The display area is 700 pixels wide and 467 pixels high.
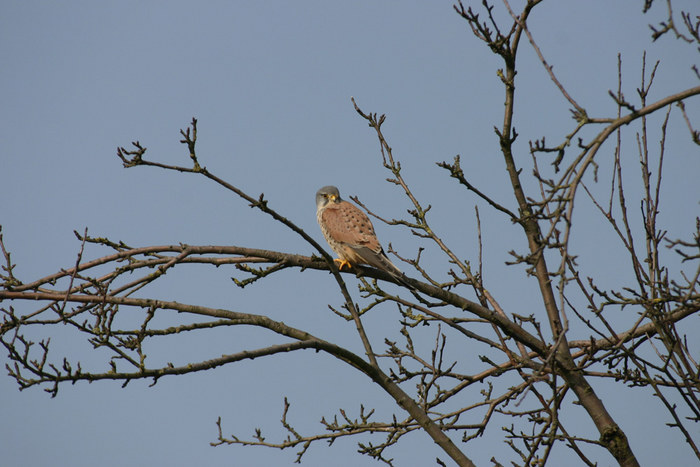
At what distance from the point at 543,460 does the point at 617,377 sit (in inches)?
34.5

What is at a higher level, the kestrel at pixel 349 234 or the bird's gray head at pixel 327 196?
the bird's gray head at pixel 327 196

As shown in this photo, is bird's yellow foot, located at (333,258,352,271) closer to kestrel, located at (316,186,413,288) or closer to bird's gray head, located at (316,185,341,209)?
kestrel, located at (316,186,413,288)

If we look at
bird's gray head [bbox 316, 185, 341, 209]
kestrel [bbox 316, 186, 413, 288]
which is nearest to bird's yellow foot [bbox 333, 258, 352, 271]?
kestrel [bbox 316, 186, 413, 288]

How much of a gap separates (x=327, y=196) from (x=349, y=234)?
60.0 inches

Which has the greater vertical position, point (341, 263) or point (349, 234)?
point (349, 234)

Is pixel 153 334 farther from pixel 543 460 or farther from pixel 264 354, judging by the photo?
pixel 543 460

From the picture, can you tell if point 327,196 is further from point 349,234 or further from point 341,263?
point 341,263

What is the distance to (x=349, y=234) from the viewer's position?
22.2 feet

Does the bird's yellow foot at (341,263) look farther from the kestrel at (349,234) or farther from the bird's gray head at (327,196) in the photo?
the bird's gray head at (327,196)

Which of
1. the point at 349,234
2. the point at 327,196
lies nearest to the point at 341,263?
the point at 349,234

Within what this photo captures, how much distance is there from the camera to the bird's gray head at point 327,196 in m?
8.17

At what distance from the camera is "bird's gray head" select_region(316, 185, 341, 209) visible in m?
8.17

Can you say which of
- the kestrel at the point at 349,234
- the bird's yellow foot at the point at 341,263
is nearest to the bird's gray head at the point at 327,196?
the kestrel at the point at 349,234

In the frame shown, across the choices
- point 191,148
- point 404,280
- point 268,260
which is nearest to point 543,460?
point 404,280
